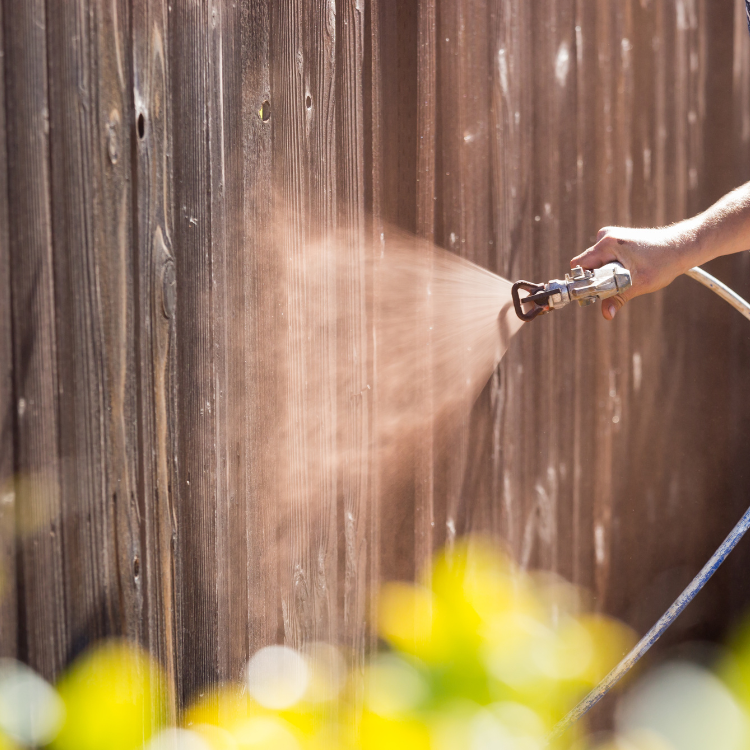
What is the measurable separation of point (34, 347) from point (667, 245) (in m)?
1.24

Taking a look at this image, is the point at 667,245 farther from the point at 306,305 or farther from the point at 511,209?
the point at 306,305

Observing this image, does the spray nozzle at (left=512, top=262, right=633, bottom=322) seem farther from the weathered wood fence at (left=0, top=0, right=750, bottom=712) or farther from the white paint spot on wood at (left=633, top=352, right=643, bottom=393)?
the white paint spot on wood at (left=633, top=352, right=643, bottom=393)

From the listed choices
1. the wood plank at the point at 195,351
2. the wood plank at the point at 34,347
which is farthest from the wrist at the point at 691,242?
the wood plank at the point at 34,347

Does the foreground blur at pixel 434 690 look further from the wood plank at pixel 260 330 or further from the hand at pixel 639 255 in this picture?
the hand at pixel 639 255

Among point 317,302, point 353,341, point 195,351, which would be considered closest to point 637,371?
point 353,341

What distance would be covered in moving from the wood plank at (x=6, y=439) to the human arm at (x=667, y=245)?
3.42 ft

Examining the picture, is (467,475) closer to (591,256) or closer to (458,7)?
(591,256)

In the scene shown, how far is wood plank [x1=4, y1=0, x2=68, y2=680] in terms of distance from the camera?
82 centimetres

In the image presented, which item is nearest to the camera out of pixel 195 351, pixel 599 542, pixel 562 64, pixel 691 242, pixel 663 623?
pixel 195 351

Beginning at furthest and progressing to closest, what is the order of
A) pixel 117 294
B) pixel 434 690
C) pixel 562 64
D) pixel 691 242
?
pixel 562 64, pixel 434 690, pixel 691 242, pixel 117 294

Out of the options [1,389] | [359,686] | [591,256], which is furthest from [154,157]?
[359,686]

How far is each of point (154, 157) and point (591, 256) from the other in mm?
884

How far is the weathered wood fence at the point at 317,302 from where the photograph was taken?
2.90ft

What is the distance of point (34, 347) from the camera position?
2.80 feet
